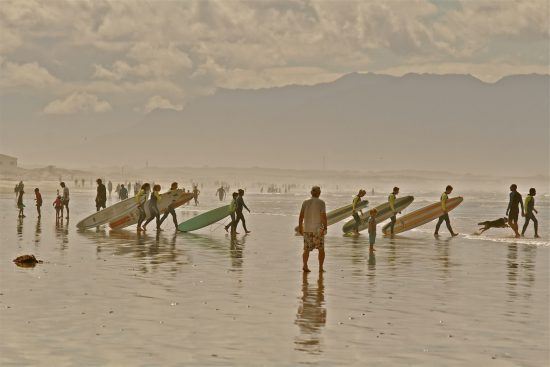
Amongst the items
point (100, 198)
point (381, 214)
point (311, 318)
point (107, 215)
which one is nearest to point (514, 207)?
point (381, 214)

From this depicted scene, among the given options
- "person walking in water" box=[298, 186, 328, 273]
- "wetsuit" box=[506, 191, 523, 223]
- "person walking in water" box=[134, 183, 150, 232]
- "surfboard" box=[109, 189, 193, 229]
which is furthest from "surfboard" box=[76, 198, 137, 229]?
"person walking in water" box=[298, 186, 328, 273]

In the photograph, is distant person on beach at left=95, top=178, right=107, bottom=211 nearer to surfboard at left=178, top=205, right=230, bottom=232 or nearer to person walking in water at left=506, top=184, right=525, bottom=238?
surfboard at left=178, top=205, right=230, bottom=232

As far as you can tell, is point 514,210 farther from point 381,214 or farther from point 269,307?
point 269,307

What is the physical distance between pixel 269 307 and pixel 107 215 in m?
20.3

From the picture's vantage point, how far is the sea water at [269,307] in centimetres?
1070

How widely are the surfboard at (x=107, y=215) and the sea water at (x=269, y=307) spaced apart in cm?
804

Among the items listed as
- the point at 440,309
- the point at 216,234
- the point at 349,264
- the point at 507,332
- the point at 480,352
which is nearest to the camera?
the point at 480,352

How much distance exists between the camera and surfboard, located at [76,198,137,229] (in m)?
33.3

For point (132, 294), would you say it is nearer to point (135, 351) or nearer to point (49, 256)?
point (135, 351)

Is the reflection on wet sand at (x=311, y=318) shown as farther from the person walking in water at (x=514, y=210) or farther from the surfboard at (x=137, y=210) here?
the surfboard at (x=137, y=210)

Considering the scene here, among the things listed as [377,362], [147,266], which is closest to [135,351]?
[377,362]

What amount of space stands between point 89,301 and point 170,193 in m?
19.3

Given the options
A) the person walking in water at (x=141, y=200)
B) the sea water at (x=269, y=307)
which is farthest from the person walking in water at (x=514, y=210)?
the person walking in water at (x=141, y=200)

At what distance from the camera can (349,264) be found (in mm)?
20953
